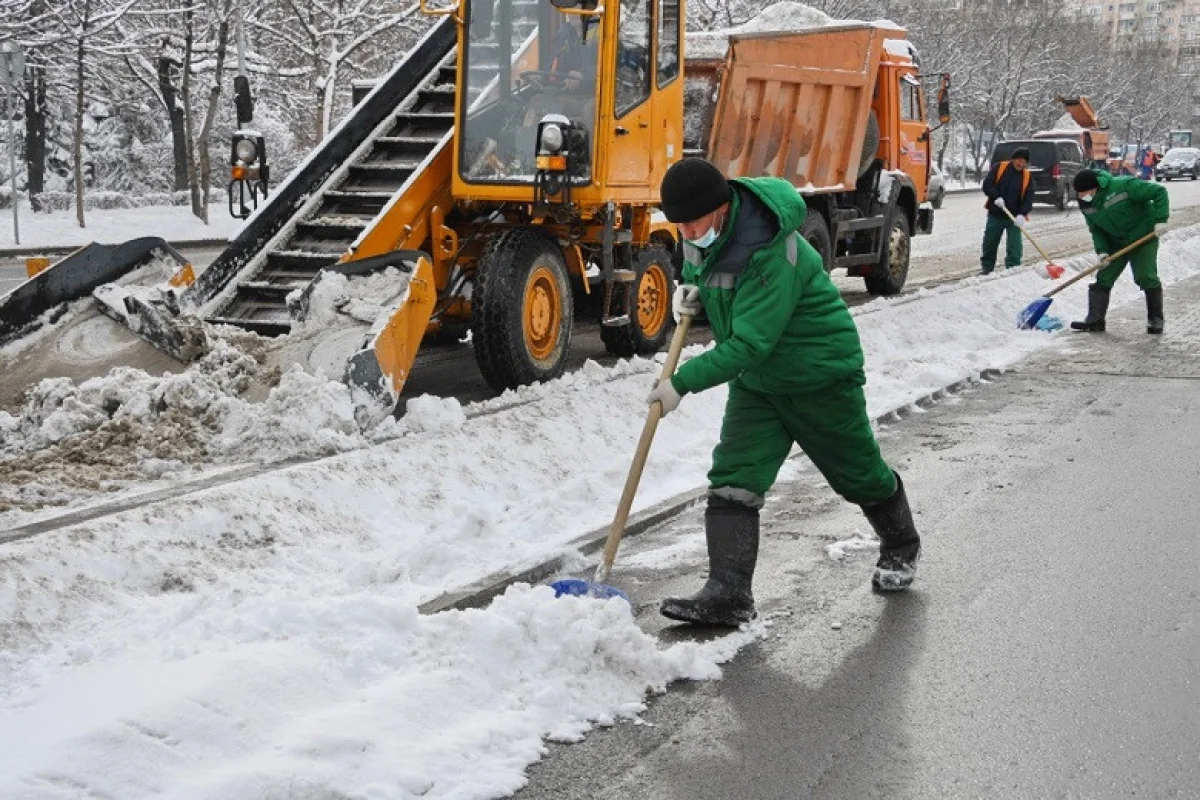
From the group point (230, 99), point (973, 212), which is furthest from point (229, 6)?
point (973, 212)

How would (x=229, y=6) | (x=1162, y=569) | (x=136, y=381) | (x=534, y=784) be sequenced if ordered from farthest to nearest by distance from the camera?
(x=229, y=6) → (x=136, y=381) → (x=1162, y=569) → (x=534, y=784)

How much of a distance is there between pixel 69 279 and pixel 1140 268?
8.74 meters

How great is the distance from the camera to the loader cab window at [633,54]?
8.91 m

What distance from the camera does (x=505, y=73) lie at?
8.88 metres

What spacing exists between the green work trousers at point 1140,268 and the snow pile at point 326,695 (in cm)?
866

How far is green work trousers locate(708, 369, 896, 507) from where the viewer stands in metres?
4.76

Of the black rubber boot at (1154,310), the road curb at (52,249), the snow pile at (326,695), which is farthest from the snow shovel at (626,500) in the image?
the road curb at (52,249)

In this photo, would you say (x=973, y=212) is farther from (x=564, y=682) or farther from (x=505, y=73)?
(x=564, y=682)

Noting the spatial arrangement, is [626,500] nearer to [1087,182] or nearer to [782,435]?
[782,435]

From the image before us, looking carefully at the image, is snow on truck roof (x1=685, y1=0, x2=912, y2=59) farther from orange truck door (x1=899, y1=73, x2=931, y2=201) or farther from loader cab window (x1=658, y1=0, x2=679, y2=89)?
loader cab window (x1=658, y1=0, x2=679, y2=89)

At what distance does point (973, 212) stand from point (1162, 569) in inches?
1120

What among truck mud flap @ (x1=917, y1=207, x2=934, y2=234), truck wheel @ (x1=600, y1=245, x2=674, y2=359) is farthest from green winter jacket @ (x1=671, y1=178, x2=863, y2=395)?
truck mud flap @ (x1=917, y1=207, x2=934, y2=234)

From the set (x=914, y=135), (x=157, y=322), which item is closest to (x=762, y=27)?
(x=914, y=135)

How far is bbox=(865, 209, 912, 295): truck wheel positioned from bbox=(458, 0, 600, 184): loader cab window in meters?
6.89
